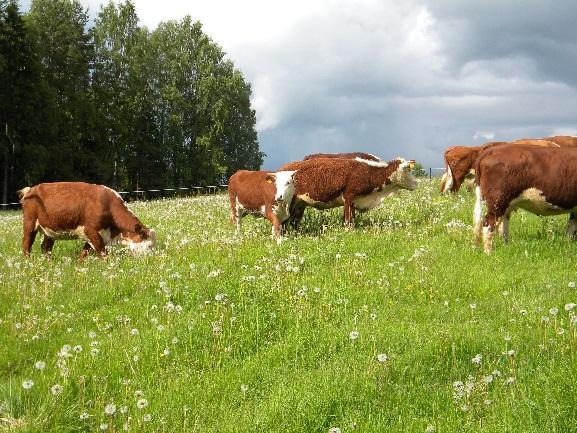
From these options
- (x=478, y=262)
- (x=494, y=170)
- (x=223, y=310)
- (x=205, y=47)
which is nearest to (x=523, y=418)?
(x=223, y=310)

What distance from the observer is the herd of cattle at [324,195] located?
1164cm

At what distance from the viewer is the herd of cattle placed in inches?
458

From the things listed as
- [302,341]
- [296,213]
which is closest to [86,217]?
[296,213]

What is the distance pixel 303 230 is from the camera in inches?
624

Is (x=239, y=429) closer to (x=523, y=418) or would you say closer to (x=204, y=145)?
(x=523, y=418)

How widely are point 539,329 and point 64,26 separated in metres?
56.1

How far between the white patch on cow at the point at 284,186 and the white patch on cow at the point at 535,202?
560 cm

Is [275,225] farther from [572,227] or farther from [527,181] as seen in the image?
[572,227]

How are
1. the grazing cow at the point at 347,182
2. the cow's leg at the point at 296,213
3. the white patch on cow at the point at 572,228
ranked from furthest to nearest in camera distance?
the cow's leg at the point at 296,213 < the grazing cow at the point at 347,182 < the white patch on cow at the point at 572,228

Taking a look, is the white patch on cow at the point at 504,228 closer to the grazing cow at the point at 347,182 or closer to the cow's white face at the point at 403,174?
the grazing cow at the point at 347,182

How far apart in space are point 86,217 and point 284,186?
15.9ft

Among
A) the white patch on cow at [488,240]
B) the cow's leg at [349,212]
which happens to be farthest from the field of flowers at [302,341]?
the cow's leg at [349,212]

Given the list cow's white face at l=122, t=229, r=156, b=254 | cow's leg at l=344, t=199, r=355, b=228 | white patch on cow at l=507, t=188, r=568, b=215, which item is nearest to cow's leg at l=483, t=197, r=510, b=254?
white patch on cow at l=507, t=188, r=568, b=215

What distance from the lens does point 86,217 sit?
46.0 feet
